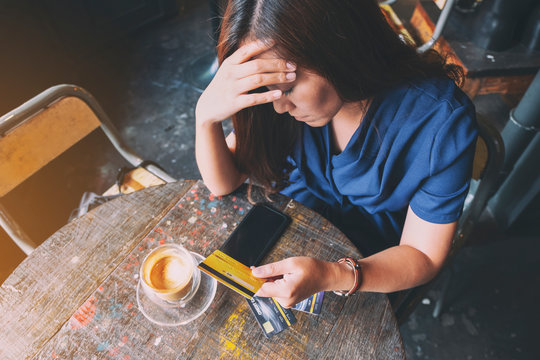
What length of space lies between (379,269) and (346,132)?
0.47 metres

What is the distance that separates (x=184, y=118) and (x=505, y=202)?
245 centimetres

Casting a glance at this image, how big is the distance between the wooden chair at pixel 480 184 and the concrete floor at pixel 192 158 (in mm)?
644

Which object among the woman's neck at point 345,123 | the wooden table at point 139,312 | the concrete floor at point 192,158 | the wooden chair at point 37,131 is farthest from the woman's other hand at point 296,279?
the concrete floor at point 192,158

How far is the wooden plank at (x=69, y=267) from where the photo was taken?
972mm

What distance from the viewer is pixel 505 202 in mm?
2180

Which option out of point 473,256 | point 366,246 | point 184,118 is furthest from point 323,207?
point 184,118

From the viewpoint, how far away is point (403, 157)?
1.11m

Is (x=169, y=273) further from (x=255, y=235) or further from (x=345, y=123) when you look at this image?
(x=345, y=123)

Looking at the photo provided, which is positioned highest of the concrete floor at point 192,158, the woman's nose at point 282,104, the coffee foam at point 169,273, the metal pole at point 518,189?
the woman's nose at point 282,104

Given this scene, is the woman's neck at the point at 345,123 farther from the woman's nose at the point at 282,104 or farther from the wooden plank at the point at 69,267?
the wooden plank at the point at 69,267

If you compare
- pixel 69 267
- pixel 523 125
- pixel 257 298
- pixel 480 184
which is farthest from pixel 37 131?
pixel 523 125

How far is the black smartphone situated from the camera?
1095 millimetres

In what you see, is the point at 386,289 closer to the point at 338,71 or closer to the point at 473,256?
the point at 338,71

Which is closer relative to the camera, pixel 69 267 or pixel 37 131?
pixel 69 267
